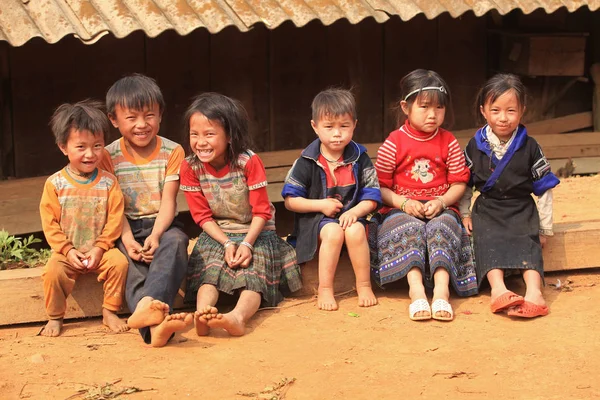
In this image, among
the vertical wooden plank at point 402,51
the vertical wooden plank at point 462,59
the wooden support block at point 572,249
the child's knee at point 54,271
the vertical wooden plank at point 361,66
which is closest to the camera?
the child's knee at point 54,271

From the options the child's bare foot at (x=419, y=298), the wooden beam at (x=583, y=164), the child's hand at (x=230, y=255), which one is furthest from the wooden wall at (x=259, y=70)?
the child's bare foot at (x=419, y=298)

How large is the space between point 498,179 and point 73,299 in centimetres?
238

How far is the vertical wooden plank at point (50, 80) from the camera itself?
7.09 m

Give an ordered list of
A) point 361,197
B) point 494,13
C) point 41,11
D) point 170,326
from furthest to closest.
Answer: point 494,13, point 41,11, point 361,197, point 170,326

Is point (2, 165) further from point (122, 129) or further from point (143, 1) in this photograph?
point (122, 129)

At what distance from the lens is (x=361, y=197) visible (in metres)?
4.89

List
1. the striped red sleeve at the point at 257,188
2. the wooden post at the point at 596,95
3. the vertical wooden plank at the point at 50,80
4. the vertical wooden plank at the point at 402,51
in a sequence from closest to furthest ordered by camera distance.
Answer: the striped red sleeve at the point at 257,188 → the vertical wooden plank at the point at 50,80 → the vertical wooden plank at the point at 402,51 → the wooden post at the point at 596,95

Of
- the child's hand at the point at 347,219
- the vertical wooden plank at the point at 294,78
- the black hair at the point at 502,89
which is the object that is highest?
the vertical wooden plank at the point at 294,78

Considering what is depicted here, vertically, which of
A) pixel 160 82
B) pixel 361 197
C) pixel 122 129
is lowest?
pixel 361 197

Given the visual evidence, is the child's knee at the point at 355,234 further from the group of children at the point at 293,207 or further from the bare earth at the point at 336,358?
the bare earth at the point at 336,358

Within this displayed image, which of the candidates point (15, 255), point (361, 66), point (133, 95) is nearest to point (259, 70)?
point (361, 66)

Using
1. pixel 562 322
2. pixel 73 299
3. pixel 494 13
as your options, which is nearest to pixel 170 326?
pixel 73 299

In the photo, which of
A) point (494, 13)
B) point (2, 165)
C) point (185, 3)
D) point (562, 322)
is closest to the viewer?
point (562, 322)

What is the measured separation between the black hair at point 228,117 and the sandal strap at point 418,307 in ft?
3.86
